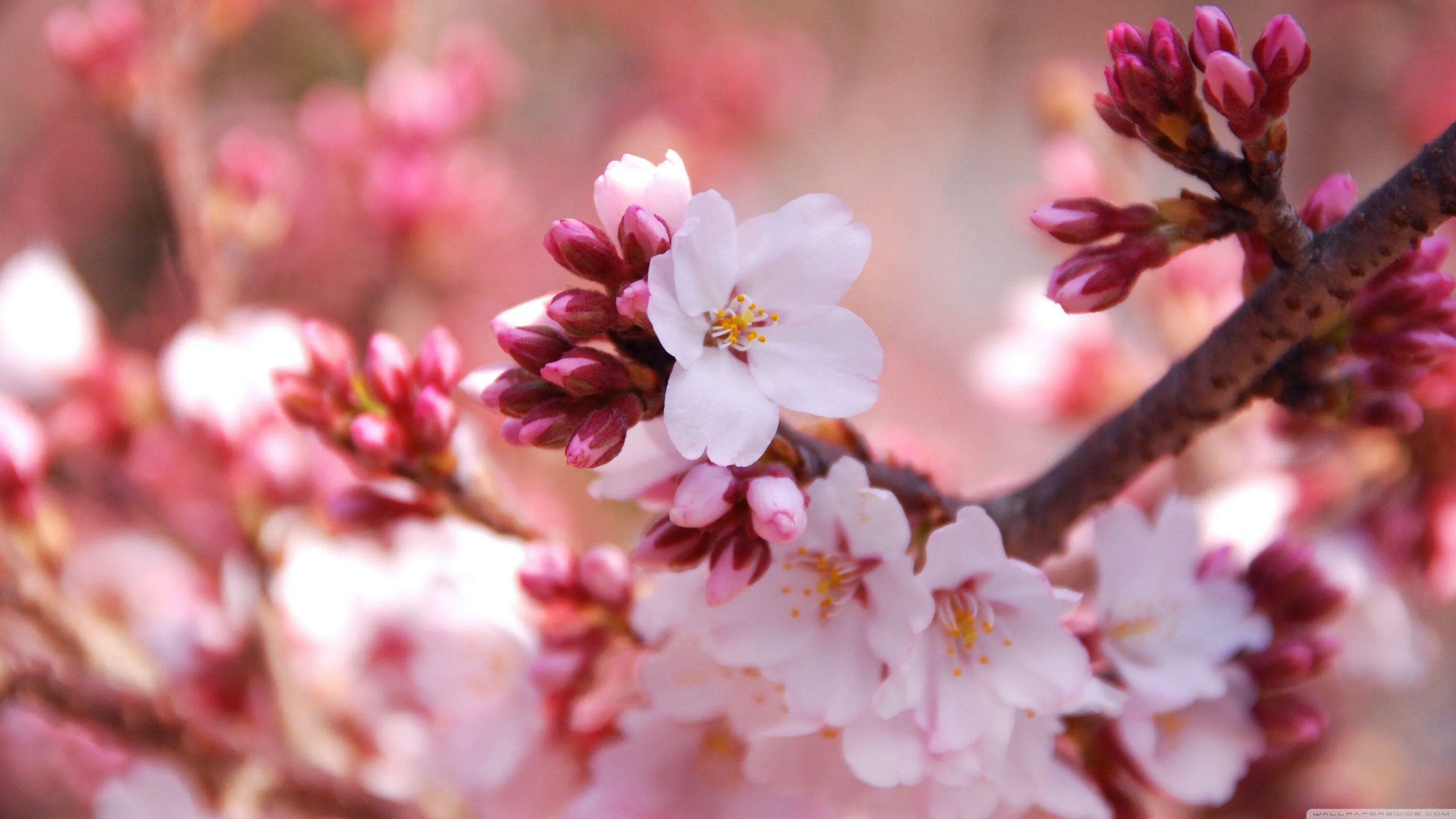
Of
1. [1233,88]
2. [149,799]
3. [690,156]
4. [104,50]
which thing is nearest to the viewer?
[1233,88]

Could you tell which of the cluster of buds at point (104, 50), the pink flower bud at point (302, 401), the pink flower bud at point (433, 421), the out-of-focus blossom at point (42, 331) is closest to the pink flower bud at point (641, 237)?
the pink flower bud at point (433, 421)

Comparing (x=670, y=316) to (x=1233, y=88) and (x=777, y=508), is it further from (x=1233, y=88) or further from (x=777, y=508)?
(x=1233, y=88)

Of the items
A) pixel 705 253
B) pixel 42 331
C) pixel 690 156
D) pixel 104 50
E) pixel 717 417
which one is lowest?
pixel 717 417

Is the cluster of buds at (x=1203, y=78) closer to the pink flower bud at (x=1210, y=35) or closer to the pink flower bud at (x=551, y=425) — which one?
the pink flower bud at (x=1210, y=35)

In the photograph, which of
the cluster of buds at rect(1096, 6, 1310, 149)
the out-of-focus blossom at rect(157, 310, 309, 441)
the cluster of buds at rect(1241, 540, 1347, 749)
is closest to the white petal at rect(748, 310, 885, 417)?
the cluster of buds at rect(1096, 6, 1310, 149)

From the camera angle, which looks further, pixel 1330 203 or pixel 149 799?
pixel 149 799

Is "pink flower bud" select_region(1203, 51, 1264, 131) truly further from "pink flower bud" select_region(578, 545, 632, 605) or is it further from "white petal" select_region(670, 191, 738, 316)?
"pink flower bud" select_region(578, 545, 632, 605)

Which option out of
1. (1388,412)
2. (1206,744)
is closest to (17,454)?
(1206,744)

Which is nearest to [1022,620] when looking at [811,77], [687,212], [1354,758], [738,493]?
[738,493]
